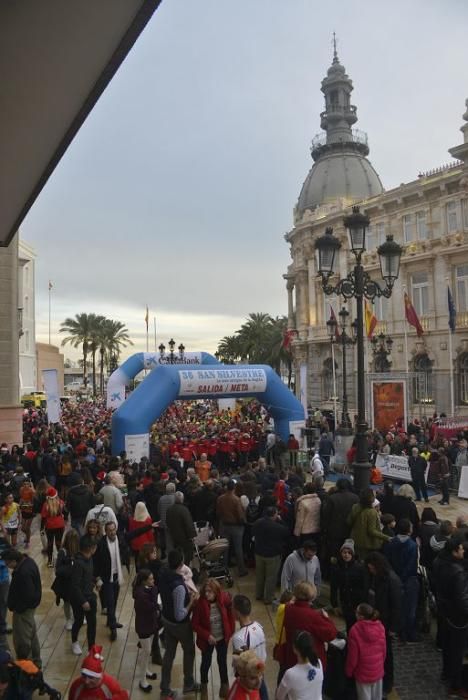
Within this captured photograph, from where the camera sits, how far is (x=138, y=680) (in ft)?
20.4

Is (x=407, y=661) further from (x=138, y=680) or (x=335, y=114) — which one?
(x=335, y=114)

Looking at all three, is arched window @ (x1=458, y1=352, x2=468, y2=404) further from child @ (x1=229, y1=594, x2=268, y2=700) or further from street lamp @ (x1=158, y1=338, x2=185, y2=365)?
child @ (x1=229, y1=594, x2=268, y2=700)

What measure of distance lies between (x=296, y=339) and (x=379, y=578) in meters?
37.0

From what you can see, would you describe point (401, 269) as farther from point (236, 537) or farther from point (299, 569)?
point (299, 569)

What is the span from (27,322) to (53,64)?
154ft

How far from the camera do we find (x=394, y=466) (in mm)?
16250

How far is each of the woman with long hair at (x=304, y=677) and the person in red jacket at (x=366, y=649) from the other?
81 cm

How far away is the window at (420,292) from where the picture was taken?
110ft

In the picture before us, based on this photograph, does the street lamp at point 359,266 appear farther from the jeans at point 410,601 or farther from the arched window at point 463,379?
the arched window at point 463,379

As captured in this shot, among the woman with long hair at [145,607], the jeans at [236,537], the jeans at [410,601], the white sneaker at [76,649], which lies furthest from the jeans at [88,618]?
the jeans at [410,601]

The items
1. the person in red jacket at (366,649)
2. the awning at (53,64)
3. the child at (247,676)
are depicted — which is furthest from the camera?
the person in red jacket at (366,649)

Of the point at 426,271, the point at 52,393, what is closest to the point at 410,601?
the point at 52,393

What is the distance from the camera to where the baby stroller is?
847 cm

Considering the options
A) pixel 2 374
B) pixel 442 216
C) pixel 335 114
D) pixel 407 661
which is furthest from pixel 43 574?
pixel 335 114
